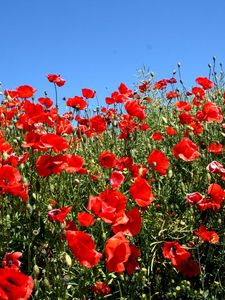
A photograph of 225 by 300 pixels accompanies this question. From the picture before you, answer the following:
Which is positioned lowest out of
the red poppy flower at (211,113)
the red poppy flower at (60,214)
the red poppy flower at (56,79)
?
the red poppy flower at (60,214)

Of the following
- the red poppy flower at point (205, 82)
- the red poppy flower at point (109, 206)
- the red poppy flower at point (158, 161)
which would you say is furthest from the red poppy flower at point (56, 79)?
the red poppy flower at point (109, 206)

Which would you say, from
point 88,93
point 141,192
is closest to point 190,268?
point 141,192

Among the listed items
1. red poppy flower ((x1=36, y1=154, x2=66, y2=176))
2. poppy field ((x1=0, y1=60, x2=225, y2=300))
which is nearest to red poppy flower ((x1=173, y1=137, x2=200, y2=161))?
poppy field ((x1=0, y1=60, x2=225, y2=300))

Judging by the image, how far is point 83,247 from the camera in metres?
1.78

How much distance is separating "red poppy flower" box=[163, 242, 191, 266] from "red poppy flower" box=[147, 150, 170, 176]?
22.2 inches

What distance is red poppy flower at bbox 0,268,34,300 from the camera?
1.34 m

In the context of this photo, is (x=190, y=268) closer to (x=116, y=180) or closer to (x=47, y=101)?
(x=116, y=180)

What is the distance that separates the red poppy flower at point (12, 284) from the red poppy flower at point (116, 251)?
1.59 ft

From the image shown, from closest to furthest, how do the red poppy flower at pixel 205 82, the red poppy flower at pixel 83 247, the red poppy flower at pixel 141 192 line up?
the red poppy flower at pixel 83 247 → the red poppy flower at pixel 141 192 → the red poppy flower at pixel 205 82

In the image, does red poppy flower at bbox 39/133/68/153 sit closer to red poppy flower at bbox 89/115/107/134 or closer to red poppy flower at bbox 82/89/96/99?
red poppy flower at bbox 89/115/107/134

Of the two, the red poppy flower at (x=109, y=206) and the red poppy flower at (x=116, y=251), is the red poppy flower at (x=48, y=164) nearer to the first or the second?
the red poppy flower at (x=109, y=206)

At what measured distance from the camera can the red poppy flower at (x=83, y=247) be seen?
176cm

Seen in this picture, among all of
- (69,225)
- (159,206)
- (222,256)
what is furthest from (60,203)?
(222,256)

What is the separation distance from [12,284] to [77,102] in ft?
8.80
